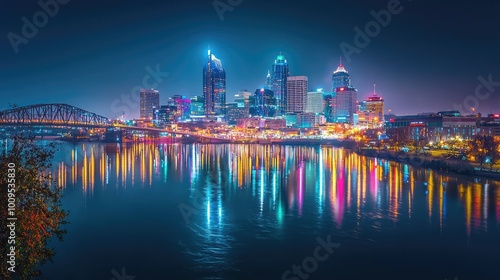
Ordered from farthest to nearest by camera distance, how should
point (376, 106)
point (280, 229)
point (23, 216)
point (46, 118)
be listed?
point (376, 106) < point (46, 118) < point (280, 229) < point (23, 216)

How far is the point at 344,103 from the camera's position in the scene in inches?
4328

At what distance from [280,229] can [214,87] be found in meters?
112

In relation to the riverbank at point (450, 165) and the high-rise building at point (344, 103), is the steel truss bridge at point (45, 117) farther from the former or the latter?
the high-rise building at point (344, 103)

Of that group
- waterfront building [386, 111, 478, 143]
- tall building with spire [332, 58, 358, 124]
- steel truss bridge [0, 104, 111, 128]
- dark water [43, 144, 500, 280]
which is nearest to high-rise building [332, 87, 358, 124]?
tall building with spire [332, 58, 358, 124]

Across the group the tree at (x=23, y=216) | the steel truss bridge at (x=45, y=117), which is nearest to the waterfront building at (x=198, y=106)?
the steel truss bridge at (x=45, y=117)

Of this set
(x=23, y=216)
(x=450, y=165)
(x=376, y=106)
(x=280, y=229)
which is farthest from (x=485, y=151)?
(x=376, y=106)

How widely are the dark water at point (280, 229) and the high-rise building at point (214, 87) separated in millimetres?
98768

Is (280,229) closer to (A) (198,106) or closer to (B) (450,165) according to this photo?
(B) (450,165)

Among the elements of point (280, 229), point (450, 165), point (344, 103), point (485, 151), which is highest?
point (344, 103)

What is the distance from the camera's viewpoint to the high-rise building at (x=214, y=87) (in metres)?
118

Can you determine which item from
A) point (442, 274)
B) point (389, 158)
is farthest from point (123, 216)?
point (389, 158)

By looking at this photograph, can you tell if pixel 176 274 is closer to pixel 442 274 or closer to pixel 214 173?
pixel 442 274

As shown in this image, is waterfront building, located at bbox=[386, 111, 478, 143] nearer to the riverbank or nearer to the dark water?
the riverbank

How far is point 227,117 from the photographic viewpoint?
114438 mm
